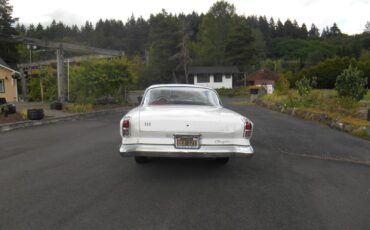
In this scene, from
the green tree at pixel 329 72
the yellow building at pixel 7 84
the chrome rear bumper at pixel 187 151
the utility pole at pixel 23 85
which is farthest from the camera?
the utility pole at pixel 23 85

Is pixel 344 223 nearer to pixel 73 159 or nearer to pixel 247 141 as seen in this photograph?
pixel 247 141

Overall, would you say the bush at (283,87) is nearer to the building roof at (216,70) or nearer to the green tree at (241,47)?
the building roof at (216,70)

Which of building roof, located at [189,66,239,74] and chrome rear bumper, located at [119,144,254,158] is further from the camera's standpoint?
building roof, located at [189,66,239,74]

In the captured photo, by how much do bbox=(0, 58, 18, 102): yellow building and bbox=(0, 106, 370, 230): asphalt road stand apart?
26659mm

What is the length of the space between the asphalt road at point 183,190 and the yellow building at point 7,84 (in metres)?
26.7

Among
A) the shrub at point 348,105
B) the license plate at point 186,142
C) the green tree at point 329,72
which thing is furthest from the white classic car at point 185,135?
the green tree at point 329,72

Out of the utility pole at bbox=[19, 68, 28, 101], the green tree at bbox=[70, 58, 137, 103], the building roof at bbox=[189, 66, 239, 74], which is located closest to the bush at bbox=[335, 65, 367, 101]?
the green tree at bbox=[70, 58, 137, 103]

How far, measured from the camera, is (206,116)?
5371 millimetres

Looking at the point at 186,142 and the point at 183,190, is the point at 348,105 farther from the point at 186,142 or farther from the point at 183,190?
the point at 183,190

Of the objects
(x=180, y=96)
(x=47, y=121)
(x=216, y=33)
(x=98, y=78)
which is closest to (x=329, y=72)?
(x=98, y=78)

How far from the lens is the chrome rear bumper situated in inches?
204

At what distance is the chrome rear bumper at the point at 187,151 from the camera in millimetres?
5176

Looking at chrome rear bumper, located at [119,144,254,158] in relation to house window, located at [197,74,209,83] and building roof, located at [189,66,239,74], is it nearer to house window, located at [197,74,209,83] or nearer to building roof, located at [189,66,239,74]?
building roof, located at [189,66,239,74]

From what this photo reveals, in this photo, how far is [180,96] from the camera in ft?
22.8
